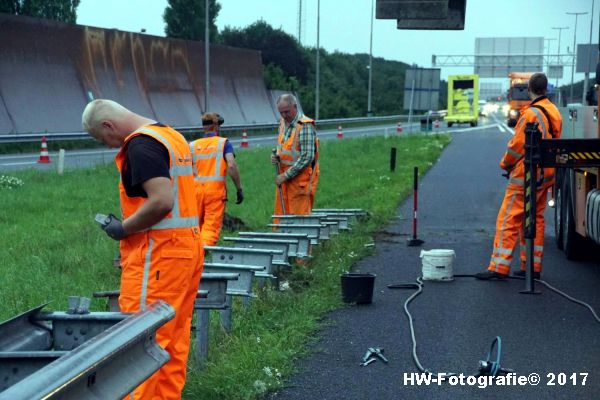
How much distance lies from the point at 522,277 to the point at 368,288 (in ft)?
7.24

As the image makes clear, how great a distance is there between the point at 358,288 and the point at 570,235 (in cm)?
380

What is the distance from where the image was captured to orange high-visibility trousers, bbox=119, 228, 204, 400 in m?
5.41

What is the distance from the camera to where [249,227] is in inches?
589

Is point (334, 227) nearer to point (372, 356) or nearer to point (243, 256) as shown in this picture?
point (243, 256)

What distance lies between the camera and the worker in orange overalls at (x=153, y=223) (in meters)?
5.30

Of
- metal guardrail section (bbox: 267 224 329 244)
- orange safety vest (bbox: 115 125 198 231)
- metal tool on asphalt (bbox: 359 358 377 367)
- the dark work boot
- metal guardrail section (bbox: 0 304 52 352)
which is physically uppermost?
orange safety vest (bbox: 115 125 198 231)

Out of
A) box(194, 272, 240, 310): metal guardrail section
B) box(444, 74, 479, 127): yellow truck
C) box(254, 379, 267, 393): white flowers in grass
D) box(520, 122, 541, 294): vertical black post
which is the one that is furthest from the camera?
box(444, 74, 479, 127): yellow truck

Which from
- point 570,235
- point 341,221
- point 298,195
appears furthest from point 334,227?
point 570,235

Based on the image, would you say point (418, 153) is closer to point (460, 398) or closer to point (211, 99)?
point (211, 99)

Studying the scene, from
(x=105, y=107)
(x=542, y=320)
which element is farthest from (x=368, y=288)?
(x=105, y=107)

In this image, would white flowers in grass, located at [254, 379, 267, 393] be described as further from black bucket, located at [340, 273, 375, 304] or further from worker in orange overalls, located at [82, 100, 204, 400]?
black bucket, located at [340, 273, 375, 304]

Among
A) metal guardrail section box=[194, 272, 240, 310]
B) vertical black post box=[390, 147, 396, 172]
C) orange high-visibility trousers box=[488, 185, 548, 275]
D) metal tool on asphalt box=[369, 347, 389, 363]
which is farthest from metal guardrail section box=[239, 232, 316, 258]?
vertical black post box=[390, 147, 396, 172]

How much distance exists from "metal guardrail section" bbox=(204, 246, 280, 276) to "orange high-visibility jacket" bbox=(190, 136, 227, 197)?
1481mm

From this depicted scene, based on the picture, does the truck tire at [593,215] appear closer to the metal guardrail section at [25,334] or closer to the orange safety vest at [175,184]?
the orange safety vest at [175,184]
